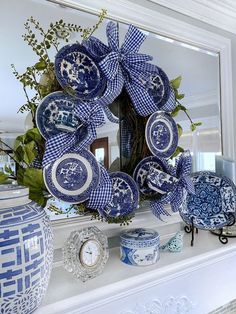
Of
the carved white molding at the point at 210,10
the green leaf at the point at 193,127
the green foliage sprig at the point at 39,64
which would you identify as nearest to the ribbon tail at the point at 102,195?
the green foliage sprig at the point at 39,64

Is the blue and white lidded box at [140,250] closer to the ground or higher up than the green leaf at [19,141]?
closer to the ground

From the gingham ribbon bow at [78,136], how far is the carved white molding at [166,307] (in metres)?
0.51

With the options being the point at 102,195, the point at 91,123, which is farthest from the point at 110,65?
the point at 102,195

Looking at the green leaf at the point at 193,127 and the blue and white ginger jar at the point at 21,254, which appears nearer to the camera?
the blue and white ginger jar at the point at 21,254

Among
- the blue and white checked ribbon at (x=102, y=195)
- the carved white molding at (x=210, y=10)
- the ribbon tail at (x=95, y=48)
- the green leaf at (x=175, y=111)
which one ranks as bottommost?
the blue and white checked ribbon at (x=102, y=195)

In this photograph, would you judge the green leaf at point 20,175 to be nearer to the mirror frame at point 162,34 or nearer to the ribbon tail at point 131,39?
the mirror frame at point 162,34

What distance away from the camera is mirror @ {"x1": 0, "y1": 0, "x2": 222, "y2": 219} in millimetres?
898

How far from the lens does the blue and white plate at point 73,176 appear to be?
803 millimetres

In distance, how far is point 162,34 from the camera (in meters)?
1.31

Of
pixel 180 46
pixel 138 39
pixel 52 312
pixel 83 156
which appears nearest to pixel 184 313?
pixel 52 312

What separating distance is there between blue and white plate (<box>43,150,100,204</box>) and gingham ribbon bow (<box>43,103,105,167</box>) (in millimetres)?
19

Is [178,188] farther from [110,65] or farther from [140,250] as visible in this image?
[110,65]

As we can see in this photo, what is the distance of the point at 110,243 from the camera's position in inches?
44.4

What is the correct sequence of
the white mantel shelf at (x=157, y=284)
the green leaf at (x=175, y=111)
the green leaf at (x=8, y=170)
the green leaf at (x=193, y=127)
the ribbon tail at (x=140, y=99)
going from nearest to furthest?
the white mantel shelf at (x=157, y=284) < the green leaf at (x=8, y=170) < the ribbon tail at (x=140, y=99) < the green leaf at (x=175, y=111) < the green leaf at (x=193, y=127)
